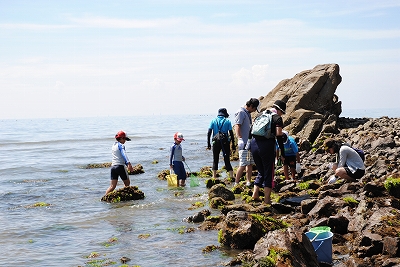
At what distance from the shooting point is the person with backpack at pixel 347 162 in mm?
12570

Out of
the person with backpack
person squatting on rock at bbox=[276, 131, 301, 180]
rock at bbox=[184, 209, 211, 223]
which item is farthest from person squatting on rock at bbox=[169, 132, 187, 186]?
the person with backpack

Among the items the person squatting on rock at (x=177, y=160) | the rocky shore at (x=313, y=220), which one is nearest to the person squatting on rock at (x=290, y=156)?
the rocky shore at (x=313, y=220)

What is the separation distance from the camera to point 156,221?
1200cm

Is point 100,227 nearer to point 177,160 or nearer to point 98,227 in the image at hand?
point 98,227

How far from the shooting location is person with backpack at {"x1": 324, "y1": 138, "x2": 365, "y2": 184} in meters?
12.6

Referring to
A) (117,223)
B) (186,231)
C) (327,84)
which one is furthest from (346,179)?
(327,84)

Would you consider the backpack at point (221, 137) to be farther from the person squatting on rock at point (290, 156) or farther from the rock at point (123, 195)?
the rock at point (123, 195)

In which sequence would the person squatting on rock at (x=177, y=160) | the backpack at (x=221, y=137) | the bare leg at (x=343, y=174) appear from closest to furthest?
1. the bare leg at (x=343, y=174)
2. the backpack at (x=221, y=137)
3. the person squatting on rock at (x=177, y=160)

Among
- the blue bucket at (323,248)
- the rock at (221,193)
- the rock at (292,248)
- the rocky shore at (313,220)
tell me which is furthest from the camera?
the rock at (221,193)

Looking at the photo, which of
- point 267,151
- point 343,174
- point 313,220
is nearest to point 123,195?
point 267,151

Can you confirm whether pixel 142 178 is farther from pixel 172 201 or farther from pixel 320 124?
pixel 320 124

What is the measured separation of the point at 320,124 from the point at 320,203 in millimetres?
15386

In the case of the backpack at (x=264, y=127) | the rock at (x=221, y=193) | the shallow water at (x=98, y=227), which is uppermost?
the backpack at (x=264, y=127)

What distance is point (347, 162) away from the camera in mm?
12758
